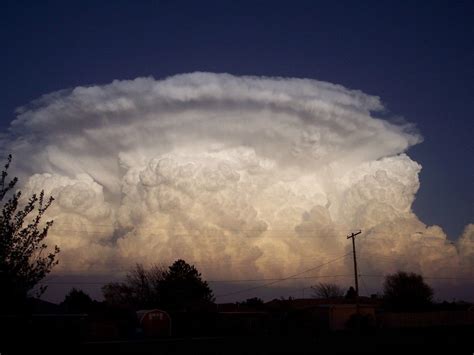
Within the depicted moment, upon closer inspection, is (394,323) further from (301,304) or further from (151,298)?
(151,298)

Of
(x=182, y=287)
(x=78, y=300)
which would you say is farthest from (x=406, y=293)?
(x=78, y=300)

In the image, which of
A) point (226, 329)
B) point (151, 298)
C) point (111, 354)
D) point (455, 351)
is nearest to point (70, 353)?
point (111, 354)

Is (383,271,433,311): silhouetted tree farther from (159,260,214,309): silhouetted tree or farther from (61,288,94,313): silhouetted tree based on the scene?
(61,288,94,313): silhouetted tree

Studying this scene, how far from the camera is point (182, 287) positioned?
9138cm

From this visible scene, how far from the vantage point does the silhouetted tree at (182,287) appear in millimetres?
90312

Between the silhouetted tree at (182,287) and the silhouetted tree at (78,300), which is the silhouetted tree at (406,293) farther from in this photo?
the silhouetted tree at (78,300)

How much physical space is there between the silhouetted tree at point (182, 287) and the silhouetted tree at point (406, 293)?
31291 mm

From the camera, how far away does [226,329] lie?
6525cm

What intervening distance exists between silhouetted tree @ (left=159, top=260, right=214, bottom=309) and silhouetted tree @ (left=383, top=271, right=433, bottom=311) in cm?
3129

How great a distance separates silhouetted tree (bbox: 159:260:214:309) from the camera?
9031 cm

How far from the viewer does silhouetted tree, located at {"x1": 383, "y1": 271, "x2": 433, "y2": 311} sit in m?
86.6

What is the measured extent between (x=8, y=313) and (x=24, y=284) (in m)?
0.75

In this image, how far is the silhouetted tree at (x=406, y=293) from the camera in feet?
284

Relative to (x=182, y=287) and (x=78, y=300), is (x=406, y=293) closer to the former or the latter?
(x=182, y=287)
